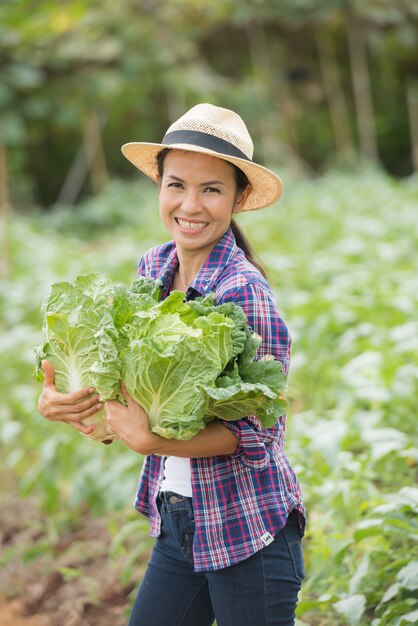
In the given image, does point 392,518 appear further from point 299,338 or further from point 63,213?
point 63,213

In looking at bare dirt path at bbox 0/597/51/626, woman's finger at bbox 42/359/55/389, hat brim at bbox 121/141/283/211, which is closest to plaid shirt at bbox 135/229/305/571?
hat brim at bbox 121/141/283/211

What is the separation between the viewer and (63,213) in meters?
13.6

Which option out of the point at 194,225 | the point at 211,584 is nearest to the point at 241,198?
the point at 194,225

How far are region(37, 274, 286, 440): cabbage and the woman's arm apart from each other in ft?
0.08

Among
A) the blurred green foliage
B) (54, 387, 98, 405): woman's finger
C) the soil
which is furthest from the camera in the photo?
the blurred green foliage

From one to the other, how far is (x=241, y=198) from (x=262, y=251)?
641 centimetres

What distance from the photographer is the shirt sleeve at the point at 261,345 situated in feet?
6.08

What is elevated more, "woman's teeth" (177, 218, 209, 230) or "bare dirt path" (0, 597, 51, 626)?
"woman's teeth" (177, 218, 209, 230)

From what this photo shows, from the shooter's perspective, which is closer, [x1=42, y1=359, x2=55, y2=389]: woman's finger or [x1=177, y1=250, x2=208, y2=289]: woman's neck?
[x1=42, y1=359, x2=55, y2=389]: woman's finger

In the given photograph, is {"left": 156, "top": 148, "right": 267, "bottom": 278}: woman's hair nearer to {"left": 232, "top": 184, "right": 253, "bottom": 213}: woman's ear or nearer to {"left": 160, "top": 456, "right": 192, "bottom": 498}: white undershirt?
{"left": 232, "top": 184, "right": 253, "bottom": 213}: woman's ear

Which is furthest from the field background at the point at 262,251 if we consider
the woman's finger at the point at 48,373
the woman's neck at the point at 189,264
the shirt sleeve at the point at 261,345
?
the shirt sleeve at the point at 261,345

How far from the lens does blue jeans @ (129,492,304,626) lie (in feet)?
6.29

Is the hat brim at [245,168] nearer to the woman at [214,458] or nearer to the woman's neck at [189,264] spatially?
the woman at [214,458]

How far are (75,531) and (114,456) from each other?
0.46 m
